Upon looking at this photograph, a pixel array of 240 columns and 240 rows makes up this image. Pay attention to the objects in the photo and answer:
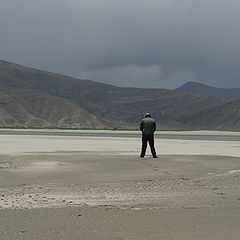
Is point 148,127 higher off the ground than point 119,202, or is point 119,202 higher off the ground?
point 148,127

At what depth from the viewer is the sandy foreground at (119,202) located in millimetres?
5914

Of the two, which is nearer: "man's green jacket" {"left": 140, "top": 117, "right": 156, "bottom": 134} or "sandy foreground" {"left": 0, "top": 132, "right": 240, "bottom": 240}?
"sandy foreground" {"left": 0, "top": 132, "right": 240, "bottom": 240}

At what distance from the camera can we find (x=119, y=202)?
26.6ft

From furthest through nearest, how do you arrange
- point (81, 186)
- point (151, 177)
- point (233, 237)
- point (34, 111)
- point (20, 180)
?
1. point (34, 111)
2. point (151, 177)
3. point (20, 180)
4. point (81, 186)
5. point (233, 237)

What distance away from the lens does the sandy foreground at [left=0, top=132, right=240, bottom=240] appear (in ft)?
19.4

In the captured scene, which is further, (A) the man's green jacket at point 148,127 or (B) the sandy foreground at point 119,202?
(A) the man's green jacket at point 148,127

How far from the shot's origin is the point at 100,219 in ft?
21.7

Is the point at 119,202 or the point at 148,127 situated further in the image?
the point at 148,127

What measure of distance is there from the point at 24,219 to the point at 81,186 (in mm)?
3636

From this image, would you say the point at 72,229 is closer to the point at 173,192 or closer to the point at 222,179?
the point at 173,192

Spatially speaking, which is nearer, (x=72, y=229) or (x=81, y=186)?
(x=72, y=229)

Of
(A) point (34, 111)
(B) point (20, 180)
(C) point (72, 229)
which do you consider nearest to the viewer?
(C) point (72, 229)

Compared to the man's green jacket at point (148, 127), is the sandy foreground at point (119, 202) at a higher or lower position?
lower

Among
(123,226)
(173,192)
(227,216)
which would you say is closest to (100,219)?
(123,226)
